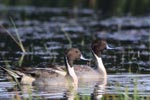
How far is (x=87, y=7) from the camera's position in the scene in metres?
31.9

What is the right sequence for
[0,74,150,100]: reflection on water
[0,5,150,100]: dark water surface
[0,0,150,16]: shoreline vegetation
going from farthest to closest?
[0,0,150,16]: shoreline vegetation < [0,5,150,100]: dark water surface < [0,74,150,100]: reflection on water

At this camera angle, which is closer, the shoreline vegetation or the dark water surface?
the dark water surface

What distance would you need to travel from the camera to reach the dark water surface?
43.6ft

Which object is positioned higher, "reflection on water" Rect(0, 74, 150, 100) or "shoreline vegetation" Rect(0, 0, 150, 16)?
"reflection on water" Rect(0, 74, 150, 100)

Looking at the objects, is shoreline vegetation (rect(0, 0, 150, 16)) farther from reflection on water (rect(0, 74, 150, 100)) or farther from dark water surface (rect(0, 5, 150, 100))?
reflection on water (rect(0, 74, 150, 100))

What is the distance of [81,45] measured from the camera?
2045cm

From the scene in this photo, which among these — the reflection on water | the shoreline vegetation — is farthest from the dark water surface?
the shoreline vegetation

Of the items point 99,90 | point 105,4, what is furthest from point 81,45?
point 105,4

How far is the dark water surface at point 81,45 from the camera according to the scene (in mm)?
13289

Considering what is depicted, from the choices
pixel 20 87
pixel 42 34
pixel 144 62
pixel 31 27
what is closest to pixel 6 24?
pixel 31 27

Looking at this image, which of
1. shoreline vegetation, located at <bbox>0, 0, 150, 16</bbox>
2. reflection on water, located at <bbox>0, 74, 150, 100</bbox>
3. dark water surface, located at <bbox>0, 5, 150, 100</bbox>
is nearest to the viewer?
reflection on water, located at <bbox>0, 74, 150, 100</bbox>

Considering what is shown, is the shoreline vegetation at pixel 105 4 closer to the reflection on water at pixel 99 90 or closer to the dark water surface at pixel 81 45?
the dark water surface at pixel 81 45

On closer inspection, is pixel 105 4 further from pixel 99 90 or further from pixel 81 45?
pixel 99 90

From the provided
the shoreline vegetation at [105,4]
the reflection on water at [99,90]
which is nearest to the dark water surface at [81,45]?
the reflection on water at [99,90]
